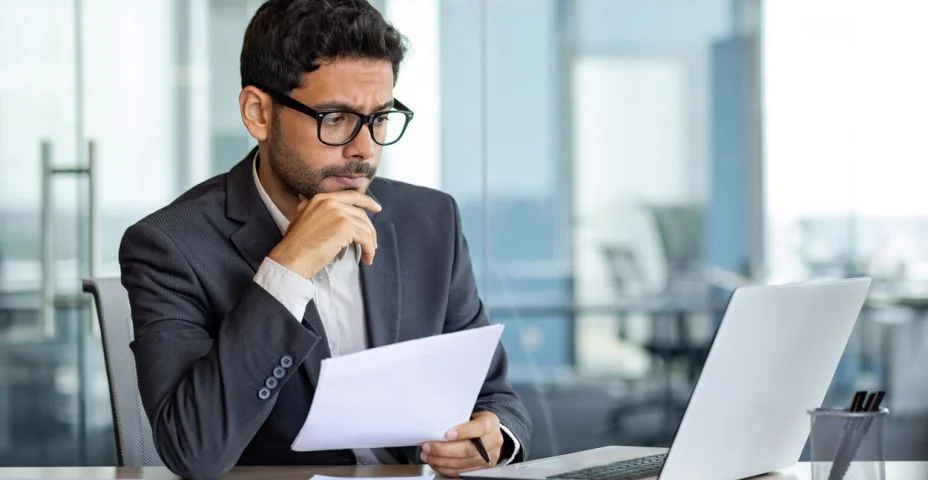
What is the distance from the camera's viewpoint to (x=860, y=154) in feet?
15.2

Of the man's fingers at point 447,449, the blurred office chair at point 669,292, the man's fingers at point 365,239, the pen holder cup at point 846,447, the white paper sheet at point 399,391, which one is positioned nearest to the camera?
the pen holder cup at point 846,447

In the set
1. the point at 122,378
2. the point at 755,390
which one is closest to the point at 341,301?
the point at 122,378

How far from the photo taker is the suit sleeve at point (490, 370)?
6.11 ft

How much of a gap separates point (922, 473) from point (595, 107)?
3037 mm

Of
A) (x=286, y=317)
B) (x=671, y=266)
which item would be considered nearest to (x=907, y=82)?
(x=671, y=266)

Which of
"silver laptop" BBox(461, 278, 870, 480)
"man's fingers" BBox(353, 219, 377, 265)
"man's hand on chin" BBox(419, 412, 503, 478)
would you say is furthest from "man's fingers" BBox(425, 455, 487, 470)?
"man's fingers" BBox(353, 219, 377, 265)

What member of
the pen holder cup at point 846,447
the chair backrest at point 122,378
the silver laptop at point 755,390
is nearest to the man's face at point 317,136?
the chair backrest at point 122,378

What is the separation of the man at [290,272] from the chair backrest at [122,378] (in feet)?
0.66

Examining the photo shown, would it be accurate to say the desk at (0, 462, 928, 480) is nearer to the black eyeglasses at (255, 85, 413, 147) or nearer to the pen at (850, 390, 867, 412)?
the pen at (850, 390, 867, 412)

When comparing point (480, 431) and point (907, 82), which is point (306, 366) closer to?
point (480, 431)

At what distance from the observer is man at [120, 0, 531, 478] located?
1659 mm

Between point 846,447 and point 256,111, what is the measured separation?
1.02 meters

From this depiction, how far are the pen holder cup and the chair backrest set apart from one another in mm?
1136

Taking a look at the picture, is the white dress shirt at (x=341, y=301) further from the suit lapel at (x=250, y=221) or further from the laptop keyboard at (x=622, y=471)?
the laptop keyboard at (x=622, y=471)
